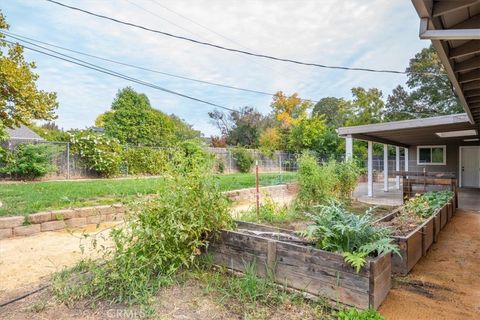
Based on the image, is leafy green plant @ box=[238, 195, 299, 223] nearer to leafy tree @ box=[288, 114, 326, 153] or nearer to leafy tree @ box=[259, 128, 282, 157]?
leafy tree @ box=[288, 114, 326, 153]

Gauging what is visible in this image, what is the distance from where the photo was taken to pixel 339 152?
20.9 metres

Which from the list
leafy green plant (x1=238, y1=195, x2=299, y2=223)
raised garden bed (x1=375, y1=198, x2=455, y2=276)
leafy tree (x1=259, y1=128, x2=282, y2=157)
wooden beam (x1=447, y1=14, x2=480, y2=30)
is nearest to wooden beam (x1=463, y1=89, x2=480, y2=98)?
raised garden bed (x1=375, y1=198, x2=455, y2=276)

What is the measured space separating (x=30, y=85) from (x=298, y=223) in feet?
26.9

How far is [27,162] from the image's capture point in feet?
31.3

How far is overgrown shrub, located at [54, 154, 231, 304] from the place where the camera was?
245cm

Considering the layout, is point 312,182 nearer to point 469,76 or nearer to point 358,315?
point 469,76

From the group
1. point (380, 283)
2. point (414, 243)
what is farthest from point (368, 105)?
point (380, 283)

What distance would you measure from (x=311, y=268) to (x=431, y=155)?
1428 centimetres

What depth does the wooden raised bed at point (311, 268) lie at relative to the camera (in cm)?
212

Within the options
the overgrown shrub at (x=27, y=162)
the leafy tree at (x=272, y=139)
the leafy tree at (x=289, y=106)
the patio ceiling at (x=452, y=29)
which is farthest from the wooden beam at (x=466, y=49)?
the leafy tree at (x=289, y=106)

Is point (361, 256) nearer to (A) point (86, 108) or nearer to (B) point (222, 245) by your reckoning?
(B) point (222, 245)

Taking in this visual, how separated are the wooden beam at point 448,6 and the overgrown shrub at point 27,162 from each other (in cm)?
1109

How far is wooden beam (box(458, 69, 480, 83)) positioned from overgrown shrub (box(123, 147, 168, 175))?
10752 millimetres

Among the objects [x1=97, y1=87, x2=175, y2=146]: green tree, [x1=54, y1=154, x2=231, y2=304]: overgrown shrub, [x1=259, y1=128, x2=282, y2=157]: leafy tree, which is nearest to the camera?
[x1=54, y1=154, x2=231, y2=304]: overgrown shrub
